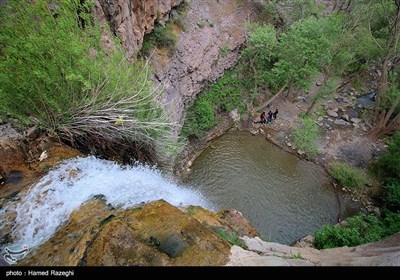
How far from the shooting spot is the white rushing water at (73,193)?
4.99 metres

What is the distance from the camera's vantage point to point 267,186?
12.5 metres

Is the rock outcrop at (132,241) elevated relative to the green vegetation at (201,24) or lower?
lower

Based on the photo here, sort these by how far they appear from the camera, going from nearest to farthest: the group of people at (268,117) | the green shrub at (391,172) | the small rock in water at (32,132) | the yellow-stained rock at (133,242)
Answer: the yellow-stained rock at (133,242) < the small rock in water at (32,132) < the green shrub at (391,172) < the group of people at (268,117)

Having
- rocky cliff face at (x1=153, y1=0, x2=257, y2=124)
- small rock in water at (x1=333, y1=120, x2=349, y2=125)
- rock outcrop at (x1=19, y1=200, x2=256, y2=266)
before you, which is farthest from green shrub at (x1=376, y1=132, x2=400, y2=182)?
rock outcrop at (x1=19, y1=200, x2=256, y2=266)

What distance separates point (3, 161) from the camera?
19.3 feet

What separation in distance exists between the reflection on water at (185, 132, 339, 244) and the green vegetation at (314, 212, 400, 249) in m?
1.35

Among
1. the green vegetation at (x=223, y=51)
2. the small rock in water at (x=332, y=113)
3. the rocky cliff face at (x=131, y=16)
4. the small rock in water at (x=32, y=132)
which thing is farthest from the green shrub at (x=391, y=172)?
the small rock in water at (x=32, y=132)

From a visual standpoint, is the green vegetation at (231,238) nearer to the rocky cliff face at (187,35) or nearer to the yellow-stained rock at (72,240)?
the yellow-stained rock at (72,240)

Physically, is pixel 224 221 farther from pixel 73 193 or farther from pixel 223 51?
pixel 223 51

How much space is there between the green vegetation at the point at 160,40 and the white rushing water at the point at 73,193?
6.98 m

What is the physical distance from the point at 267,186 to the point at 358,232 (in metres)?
4.03

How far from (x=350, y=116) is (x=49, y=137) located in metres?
17.2

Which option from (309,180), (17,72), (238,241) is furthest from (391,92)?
(17,72)

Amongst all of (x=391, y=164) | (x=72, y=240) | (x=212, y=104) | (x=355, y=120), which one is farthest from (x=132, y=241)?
(x=355, y=120)
